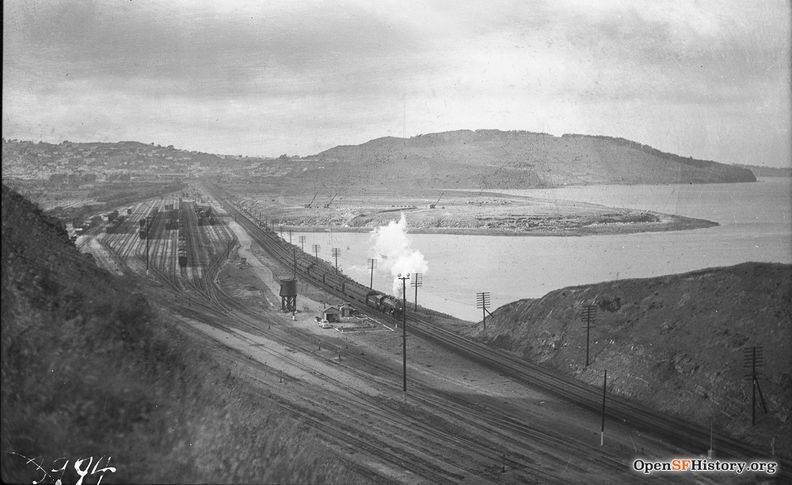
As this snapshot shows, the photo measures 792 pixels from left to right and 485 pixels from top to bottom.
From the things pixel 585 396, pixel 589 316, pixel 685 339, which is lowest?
pixel 585 396

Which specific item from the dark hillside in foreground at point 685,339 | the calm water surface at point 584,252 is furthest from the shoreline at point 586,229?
the dark hillside in foreground at point 685,339

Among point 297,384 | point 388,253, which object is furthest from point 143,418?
point 388,253

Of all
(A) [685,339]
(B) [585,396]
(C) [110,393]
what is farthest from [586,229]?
(C) [110,393]

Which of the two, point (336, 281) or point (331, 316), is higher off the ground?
point (336, 281)

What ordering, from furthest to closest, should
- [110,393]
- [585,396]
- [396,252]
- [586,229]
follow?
[586,229] < [396,252] < [585,396] < [110,393]

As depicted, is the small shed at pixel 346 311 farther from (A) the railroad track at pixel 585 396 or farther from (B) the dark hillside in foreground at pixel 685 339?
(B) the dark hillside in foreground at pixel 685 339

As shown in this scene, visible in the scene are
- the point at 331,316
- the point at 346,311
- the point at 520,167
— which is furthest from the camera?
the point at 520,167

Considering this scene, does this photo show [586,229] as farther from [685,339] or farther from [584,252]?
[685,339]

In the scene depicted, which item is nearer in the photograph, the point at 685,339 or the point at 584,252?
the point at 685,339
